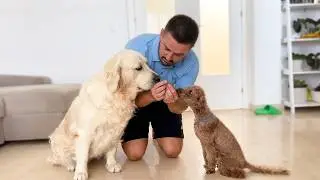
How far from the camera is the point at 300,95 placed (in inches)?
178

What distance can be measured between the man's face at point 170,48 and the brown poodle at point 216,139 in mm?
184

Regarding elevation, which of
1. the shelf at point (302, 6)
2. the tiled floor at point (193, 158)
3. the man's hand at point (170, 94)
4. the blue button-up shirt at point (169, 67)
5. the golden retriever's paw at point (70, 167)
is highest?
the shelf at point (302, 6)

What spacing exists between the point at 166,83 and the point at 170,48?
0.18m

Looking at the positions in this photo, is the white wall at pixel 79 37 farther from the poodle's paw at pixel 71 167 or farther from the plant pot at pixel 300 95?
the poodle's paw at pixel 71 167

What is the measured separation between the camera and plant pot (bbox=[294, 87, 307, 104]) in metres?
4.52

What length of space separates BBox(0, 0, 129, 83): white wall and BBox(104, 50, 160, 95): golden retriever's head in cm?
→ 258

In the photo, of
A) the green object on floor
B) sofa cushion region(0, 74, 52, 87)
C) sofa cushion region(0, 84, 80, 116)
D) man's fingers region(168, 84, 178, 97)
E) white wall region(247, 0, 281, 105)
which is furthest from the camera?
white wall region(247, 0, 281, 105)

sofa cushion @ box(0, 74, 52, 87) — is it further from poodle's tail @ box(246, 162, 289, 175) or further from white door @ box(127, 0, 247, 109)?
poodle's tail @ box(246, 162, 289, 175)

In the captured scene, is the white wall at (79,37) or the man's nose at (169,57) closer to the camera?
the man's nose at (169,57)

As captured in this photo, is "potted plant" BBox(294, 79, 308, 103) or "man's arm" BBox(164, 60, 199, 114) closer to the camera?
"man's arm" BBox(164, 60, 199, 114)

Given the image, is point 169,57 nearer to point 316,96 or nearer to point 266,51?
point 266,51

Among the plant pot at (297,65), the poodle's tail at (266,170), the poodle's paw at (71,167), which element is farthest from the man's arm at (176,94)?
the plant pot at (297,65)

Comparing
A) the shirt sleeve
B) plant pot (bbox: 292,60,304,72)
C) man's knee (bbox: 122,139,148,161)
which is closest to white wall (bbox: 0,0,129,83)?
plant pot (bbox: 292,60,304,72)

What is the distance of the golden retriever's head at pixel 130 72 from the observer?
2.06 metres
